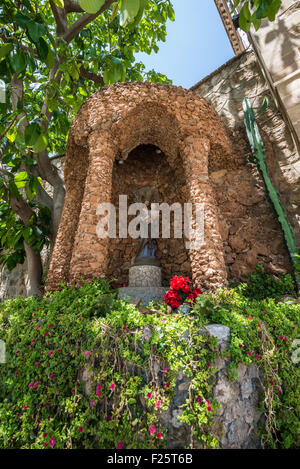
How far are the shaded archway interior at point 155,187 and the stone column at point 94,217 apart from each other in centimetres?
117

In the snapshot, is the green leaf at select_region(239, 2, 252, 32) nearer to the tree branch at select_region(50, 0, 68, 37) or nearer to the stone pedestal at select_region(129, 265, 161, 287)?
the stone pedestal at select_region(129, 265, 161, 287)

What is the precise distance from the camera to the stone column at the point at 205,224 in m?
3.56

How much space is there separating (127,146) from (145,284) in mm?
2874

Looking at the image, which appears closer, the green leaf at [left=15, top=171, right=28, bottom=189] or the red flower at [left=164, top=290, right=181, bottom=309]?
the red flower at [left=164, top=290, right=181, bottom=309]

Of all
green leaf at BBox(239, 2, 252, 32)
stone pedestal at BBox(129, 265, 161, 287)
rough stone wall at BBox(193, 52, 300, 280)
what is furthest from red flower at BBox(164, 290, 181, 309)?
green leaf at BBox(239, 2, 252, 32)

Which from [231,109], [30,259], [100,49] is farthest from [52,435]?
[100,49]

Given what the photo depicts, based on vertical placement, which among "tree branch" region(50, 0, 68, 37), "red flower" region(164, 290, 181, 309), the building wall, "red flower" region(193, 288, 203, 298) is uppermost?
"tree branch" region(50, 0, 68, 37)

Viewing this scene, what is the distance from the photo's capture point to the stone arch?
3717 millimetres

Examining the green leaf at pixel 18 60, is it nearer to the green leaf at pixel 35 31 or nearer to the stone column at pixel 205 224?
the green leaf at pixel 35 31

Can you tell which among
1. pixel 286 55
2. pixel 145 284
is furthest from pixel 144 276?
pixel 286 55

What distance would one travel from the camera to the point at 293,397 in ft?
7.06

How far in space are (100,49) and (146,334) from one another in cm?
711

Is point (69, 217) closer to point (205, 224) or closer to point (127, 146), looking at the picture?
point (127, 146)

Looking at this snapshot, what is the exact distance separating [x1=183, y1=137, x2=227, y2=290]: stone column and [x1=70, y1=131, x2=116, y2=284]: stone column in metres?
1.42
